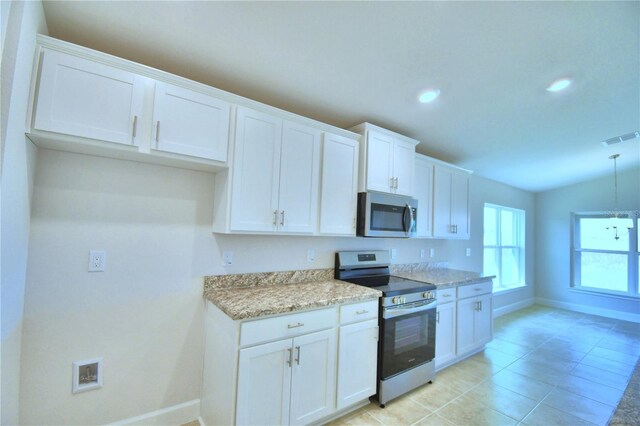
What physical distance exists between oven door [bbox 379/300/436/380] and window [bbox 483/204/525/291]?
3091mm

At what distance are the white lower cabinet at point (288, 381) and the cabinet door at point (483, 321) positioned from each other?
2189 millimetres

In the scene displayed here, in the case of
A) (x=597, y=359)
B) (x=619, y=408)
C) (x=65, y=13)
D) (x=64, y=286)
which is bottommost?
(x=597, y=359)

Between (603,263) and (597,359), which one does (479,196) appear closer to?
(597,359)

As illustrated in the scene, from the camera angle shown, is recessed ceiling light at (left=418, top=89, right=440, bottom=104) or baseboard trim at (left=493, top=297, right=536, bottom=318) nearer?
recessed ceiling light at (left=418, top=89, right=440, bottom=104)

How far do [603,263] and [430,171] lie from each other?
497 cm

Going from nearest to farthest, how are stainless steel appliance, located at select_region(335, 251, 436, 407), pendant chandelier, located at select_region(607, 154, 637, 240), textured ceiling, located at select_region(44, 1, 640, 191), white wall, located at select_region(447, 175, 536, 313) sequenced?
1. textured ceiling, located at select_region(44, 1, 640, 191)
2. stainless steel appliance, located at select_region(335, 251, 436, 407)
3. white wall, located at select_region(447, 175, 536, 313)
4. pendant chandelier, located at select_region(607, 154, 637, 240)

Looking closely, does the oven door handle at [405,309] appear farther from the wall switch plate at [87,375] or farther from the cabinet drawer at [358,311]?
the wall switch plate at [87,375]

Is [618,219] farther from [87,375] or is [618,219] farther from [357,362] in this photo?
[87,375]

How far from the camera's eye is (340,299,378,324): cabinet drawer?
215 centimetres

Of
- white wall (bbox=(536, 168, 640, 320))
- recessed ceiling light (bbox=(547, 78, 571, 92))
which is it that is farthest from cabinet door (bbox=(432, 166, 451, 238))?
white wall (bbox=(536, 168, 640, 320))

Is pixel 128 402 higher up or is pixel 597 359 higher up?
pixel 128 402

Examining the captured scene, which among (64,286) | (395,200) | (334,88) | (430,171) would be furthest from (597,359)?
(64,286)

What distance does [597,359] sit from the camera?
346 centimetres

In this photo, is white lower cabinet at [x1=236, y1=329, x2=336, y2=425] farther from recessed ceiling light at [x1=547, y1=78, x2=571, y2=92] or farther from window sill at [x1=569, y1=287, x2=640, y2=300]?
window sill at [x1=569, y1=287, x2=640, y2=300]
